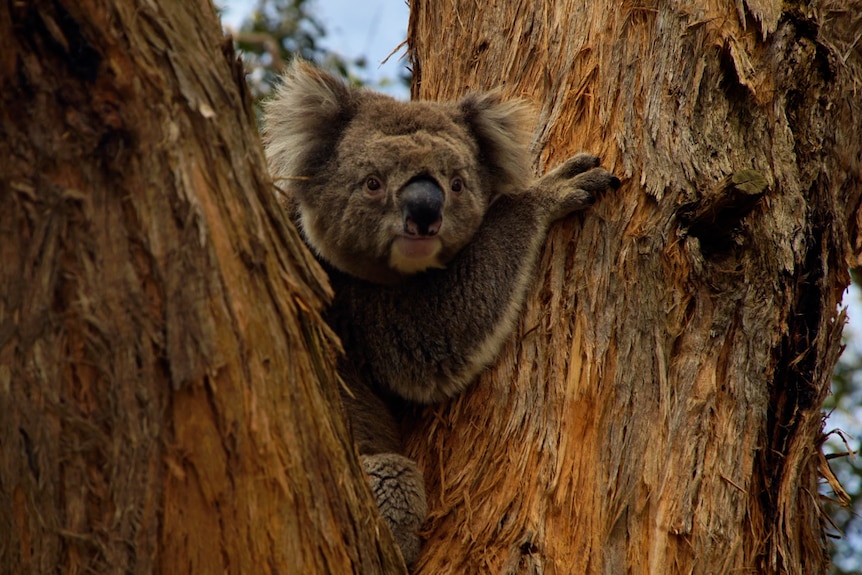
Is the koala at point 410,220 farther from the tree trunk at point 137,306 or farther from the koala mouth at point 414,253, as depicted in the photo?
the tree trunk at point 137,306

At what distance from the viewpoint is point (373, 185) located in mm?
4102

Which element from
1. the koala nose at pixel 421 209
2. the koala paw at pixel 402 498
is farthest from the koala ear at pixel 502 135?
the koala paw at pixel 402 498

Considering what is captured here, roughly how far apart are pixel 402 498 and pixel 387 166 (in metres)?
1.49

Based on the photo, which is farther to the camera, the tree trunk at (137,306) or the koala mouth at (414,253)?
the koala mouth at (414,253)

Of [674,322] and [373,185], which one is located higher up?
[373,185]

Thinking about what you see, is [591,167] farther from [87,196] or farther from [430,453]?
[87,196]

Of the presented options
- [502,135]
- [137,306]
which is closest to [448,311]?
[502,135]

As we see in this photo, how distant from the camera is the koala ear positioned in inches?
159

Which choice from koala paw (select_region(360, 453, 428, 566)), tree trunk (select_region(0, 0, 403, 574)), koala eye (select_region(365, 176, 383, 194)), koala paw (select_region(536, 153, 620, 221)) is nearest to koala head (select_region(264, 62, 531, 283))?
koala eye (select_region(365, 176, 383, 194))

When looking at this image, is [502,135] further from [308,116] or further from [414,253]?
[308,116]

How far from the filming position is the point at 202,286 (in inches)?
91.6

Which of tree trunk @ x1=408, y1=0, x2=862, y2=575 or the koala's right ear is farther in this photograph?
the koala's right ear

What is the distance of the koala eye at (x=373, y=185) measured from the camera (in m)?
4.09

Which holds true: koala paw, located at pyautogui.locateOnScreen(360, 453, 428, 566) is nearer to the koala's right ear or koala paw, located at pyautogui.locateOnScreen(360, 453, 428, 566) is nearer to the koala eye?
the koala eye
